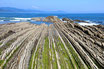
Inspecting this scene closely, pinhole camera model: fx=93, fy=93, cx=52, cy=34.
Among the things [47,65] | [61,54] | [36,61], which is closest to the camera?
[47,65]

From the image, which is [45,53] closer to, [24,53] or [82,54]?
[24,53]

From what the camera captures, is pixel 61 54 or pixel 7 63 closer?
pixel 7 63

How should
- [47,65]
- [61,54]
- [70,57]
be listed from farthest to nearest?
[61,54] → [70,57] → [47,65]

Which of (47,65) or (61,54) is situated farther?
(61,54)

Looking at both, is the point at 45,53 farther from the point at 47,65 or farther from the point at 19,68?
the point at 19,68

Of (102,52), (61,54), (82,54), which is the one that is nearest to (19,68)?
(61,54)

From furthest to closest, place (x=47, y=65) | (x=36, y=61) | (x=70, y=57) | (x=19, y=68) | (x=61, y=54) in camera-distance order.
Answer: (x=61, y=54)
(x=70, y=57)
(x=36, y=61)
(x=47, y=65)
(x=19, y=68)

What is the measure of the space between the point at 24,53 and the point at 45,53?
11.6 feet

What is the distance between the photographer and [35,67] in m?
12.3

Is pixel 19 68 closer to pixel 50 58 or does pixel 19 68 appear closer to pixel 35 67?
pixel 35 67

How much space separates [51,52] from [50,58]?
6.53 feet

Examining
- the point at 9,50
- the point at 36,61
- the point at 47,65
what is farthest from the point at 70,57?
the point at 9,50

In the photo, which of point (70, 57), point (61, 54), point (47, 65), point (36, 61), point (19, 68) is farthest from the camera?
point (61, 54)

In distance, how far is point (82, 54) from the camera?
620 inches
